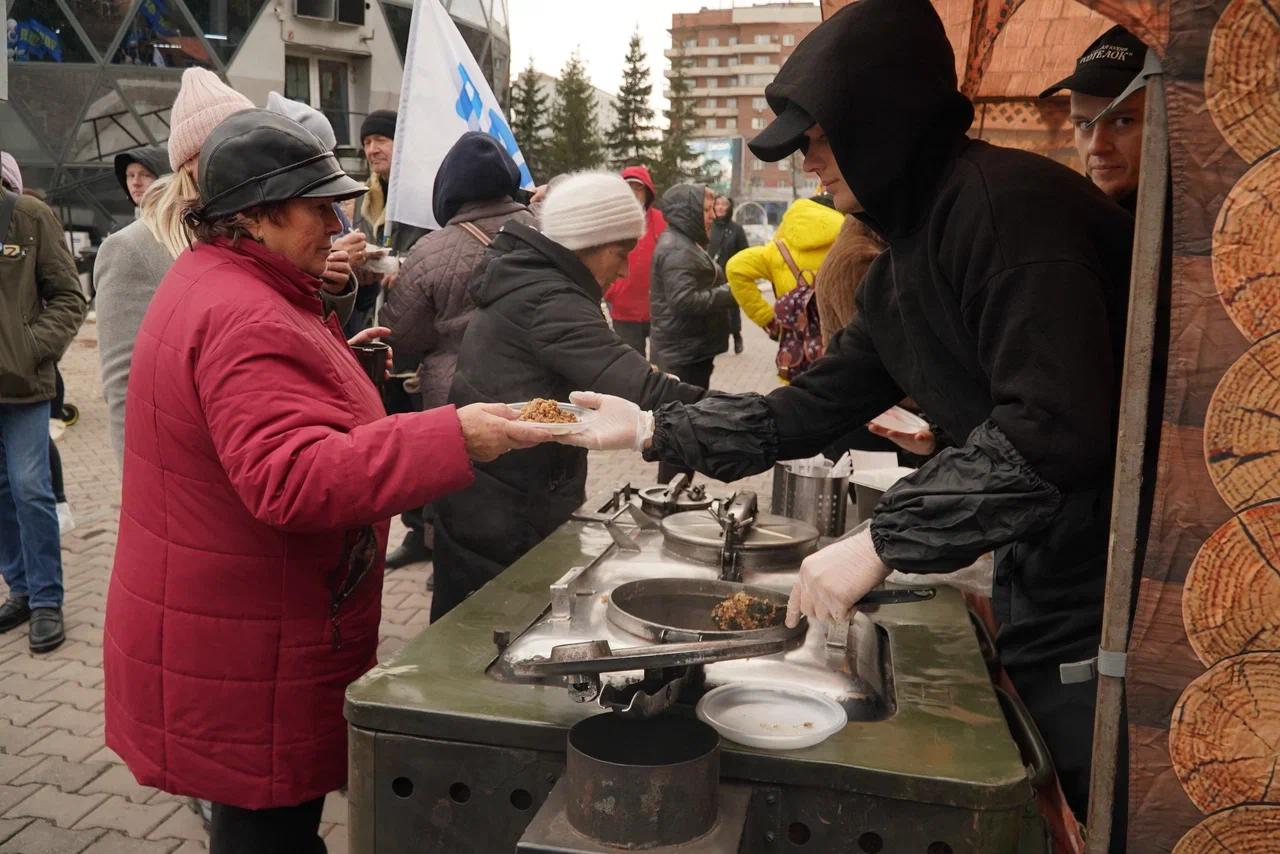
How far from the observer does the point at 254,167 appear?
2.09 m

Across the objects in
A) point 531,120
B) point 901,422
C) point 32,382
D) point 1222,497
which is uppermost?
point 531,120

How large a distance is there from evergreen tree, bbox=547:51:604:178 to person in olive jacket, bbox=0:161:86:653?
42.5 metres

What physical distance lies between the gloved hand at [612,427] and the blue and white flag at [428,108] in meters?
3.20

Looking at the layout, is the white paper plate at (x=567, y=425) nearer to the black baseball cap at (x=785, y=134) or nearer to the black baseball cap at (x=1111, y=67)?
the black baseball cap at (x=785, y=134)

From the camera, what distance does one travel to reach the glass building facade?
17.7 m

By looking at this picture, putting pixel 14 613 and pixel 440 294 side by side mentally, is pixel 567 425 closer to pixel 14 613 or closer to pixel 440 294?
pixel 440 294

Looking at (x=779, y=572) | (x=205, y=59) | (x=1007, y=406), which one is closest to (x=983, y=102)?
(x=779, y=572)

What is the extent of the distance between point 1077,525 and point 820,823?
747mm

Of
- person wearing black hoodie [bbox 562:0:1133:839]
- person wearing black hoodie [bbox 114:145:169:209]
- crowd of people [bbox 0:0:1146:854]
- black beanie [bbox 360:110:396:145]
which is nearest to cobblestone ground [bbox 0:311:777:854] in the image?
crowd of people [bbox 0:0:1146:854]

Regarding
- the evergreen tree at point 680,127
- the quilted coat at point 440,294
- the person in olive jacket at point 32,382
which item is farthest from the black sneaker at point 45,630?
the evergreen tree at point 680,127

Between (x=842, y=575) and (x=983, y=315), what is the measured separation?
0.49 meters

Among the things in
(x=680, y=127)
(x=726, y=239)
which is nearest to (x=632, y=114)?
(x=680, y=127)

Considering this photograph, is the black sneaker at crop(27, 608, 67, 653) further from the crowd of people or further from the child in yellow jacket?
the child in yellow jacket

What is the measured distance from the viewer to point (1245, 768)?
1.40m
